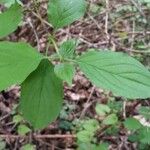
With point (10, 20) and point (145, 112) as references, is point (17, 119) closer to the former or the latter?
point (145, 112)

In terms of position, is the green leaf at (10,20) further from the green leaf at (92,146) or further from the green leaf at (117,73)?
the green leaf at (92,146)

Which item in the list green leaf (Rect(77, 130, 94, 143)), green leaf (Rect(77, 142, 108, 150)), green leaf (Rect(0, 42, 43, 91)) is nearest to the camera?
green leaf (Rect(0, 42, 43, 91))

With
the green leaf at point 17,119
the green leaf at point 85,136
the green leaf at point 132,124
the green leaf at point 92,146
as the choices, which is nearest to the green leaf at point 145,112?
the green leaf at point 132,124

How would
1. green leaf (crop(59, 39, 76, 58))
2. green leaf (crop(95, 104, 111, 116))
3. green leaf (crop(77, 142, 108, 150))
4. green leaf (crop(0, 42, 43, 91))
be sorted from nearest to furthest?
1. green leaf (crop(0, 42, 43, 91))
2. green leaf (crop(59, 39, 76, 58))
3. green leaf (crop(77, 142, 108, 150))
4. green leaf (crop(95, 104, 111, 116))

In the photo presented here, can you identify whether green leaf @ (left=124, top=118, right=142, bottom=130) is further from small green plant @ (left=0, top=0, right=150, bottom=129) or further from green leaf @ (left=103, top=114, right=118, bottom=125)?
small green plant @ (left=0, top=0, right=150, bottom=129)

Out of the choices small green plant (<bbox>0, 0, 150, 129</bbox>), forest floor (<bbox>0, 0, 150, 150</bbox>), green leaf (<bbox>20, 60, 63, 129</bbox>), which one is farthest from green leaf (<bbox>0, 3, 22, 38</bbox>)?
forest floor (<bbox>0, 0, 150, 150</bbox>)

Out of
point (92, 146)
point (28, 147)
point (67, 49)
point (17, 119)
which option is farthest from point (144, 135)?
point (67, 49)
